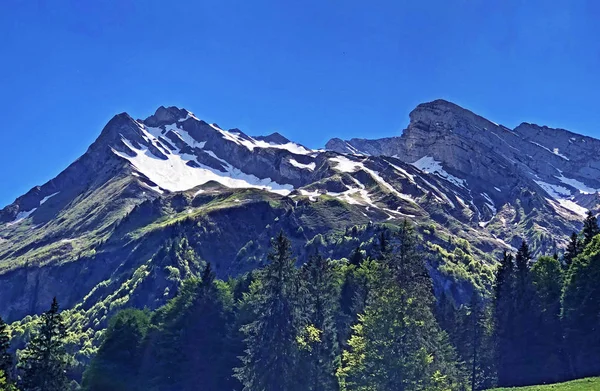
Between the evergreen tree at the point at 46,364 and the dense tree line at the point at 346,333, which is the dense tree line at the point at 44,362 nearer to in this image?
the evergreen tree at the point at 46,364

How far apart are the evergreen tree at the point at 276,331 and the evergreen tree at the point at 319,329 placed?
177 centimetres

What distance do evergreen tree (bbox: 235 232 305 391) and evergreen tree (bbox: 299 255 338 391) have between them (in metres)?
1.77

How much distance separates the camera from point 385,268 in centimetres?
5638

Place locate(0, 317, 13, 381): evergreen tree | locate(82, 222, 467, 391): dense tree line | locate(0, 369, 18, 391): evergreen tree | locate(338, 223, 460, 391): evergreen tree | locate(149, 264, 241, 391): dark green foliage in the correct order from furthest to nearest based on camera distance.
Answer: locate(149, 264, 241, 391): dark green foliage
locate(0, 317, 13, 381): evergreen tree
locate(0, 369, 18, 391): evergreen tree
locate(82, 222, 467, 391): dense tree line
locate(338, 223, 460, 391): evergreen tree

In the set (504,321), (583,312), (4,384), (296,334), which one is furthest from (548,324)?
(4,384)

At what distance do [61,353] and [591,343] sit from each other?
59.0 metres

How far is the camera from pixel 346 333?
7769 centimetres

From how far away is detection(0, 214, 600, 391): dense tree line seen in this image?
5428 centimetres

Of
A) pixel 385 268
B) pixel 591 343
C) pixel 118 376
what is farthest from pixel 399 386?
pixel 118 376

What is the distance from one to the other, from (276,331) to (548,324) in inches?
1565

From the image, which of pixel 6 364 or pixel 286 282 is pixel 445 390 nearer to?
pixel 286 282

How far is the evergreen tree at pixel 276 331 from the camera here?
62031 mm

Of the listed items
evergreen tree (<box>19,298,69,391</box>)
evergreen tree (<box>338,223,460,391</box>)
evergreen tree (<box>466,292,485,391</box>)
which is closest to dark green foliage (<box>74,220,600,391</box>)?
evergreen tree (<box>338,223,460,391</box>)

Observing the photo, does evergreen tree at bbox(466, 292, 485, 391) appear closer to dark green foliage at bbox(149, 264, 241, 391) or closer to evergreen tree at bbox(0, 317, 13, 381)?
dark green foliage at bbox(149, 264, 241, 391)
